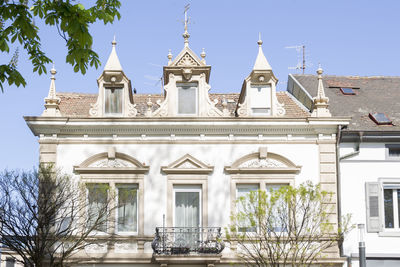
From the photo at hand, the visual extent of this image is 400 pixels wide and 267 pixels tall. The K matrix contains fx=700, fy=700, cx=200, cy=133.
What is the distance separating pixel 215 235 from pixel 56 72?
7.99m

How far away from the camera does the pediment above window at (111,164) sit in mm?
23469

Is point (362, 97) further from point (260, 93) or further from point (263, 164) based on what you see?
point (263, 164)

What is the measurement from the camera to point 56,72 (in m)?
24.6

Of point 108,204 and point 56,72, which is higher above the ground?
point 56,72

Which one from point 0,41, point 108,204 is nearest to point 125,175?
point 108,204

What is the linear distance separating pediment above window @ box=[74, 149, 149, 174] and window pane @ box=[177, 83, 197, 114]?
2.49 m

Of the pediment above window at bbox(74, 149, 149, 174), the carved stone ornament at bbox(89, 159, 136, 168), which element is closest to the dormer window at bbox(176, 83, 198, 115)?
the pediment above window at bbox(74, 149, 149, 174)

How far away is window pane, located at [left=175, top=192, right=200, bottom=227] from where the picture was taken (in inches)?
925

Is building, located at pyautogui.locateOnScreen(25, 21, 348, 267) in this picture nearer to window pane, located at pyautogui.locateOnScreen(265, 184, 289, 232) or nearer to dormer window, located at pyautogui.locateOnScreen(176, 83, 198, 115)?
dormer window, located at pyautogui.locateOnScreen(176, 83, 198, 115)

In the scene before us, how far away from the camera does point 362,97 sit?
89.8ft

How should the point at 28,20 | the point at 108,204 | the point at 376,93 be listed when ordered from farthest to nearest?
the point at 376,93 < the point at 108,204 < the point at 28,20

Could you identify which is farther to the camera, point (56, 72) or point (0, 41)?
point (56, 72)

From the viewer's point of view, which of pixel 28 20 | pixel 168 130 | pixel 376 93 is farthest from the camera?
pixel 376 93

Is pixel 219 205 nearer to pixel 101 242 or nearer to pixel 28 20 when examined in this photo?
pixel 101 242
